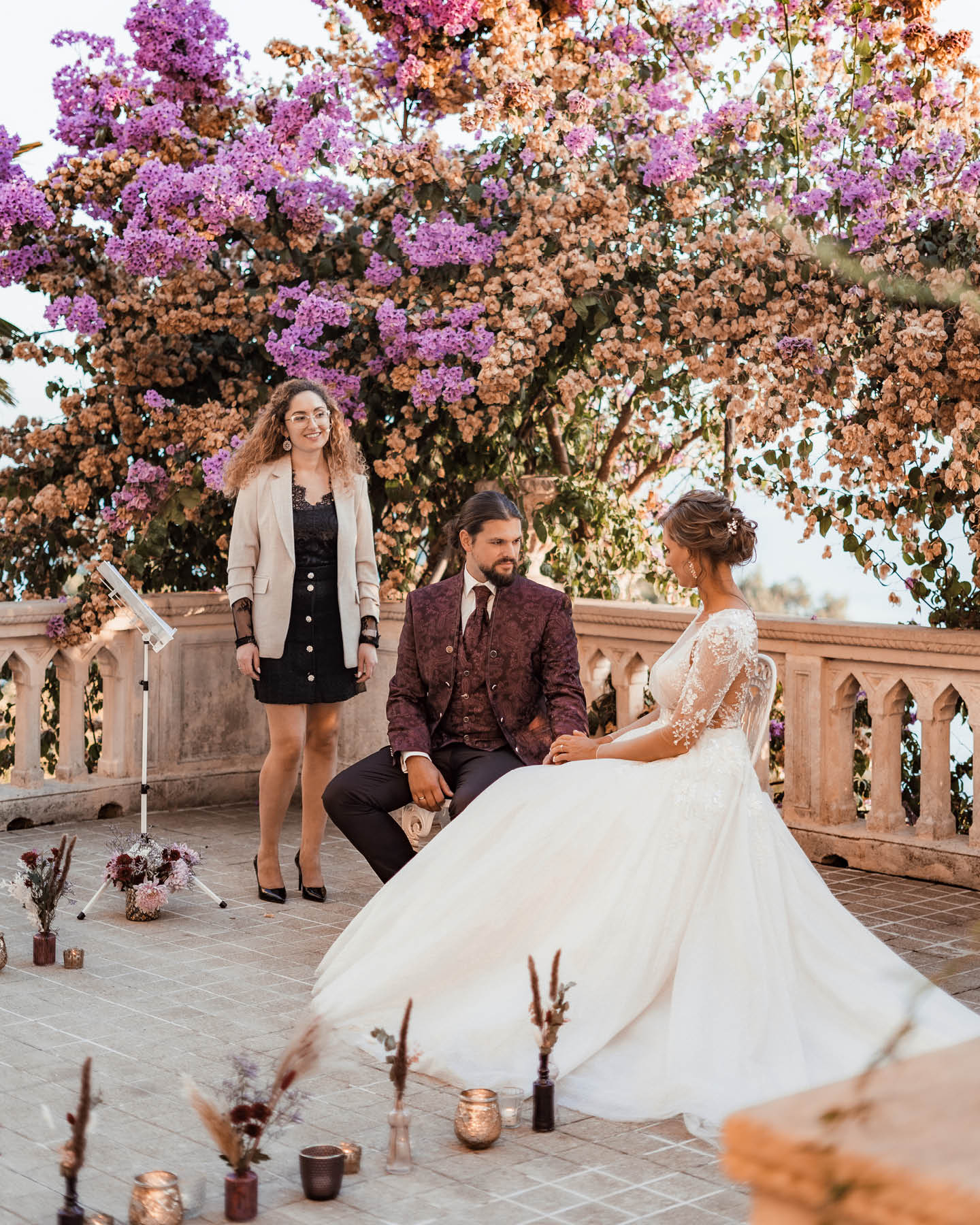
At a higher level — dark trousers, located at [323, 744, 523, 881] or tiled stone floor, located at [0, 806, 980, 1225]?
dark trousers, located at [323, 744, 523, 881]

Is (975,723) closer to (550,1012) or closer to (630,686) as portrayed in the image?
(630,686)

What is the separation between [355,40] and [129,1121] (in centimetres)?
545

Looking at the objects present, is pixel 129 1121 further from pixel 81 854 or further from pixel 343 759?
pixel 343 759

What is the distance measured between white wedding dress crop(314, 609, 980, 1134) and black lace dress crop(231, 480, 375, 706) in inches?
61.1

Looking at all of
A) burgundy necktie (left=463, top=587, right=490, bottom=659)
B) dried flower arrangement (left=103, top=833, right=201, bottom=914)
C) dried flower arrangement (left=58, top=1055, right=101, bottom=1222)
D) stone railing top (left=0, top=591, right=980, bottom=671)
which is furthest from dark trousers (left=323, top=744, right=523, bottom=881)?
dried flower arrangement (left=58, top=1055, right=101, bottom=1222)

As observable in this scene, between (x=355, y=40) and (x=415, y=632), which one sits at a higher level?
(x=355, y=40)

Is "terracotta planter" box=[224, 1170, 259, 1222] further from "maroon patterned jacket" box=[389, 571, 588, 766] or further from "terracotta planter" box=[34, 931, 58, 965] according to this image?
"maroon patterned jacket" box=[389, 571, 588, 766]

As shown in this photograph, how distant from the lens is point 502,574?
5.35 m

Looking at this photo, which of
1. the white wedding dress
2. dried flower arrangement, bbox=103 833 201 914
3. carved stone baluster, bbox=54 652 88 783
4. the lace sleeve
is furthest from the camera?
carved stone baluster, bbox=54 652 88 783

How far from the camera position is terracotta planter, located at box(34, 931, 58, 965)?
16.8 ft

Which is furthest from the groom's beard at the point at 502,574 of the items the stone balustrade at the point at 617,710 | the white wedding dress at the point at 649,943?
the stone balustrade at the point at 617,710

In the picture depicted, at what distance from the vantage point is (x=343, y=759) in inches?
322

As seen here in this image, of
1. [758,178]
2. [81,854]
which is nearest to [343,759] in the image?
[81,854]

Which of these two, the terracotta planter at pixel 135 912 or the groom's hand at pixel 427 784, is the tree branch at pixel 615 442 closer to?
the groom's hand at pixel 427 784
